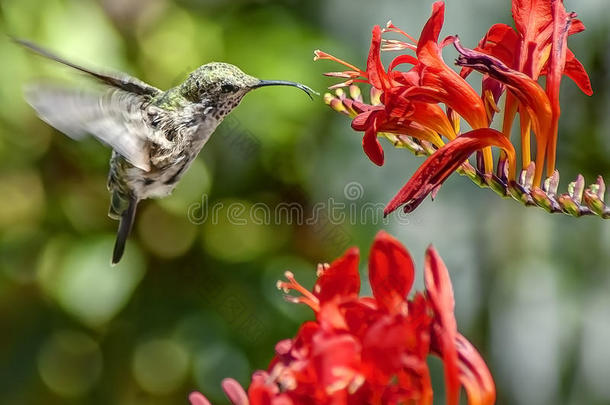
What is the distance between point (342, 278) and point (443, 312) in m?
0.15

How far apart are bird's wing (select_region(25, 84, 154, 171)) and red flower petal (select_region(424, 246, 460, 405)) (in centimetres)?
82

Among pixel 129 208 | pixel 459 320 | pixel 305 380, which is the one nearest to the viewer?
pixel 305 380

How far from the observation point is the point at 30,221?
304 cm

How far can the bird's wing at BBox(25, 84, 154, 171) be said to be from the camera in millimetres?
1573

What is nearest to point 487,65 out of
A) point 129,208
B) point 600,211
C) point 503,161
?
point 503,161

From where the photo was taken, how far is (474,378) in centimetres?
118

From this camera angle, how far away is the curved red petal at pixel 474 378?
3.86 feet

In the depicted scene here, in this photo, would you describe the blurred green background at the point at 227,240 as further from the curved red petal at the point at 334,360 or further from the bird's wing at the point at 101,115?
the curved red petal at the point at 334,360

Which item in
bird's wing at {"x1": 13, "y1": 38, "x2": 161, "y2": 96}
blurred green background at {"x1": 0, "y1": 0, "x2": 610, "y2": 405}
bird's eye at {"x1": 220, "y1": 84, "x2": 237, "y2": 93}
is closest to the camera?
bird's wing at {"x1": 13, "y1": 38, "x2": 161, "y2": 96}

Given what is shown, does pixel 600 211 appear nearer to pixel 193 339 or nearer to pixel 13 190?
pixel 193 339

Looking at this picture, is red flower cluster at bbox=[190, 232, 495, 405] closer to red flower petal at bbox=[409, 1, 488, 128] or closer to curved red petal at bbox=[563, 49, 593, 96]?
red flower petal at bbox=[409, 1, 488, 128]

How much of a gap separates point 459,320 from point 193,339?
1.02 metres

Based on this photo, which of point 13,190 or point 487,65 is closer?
point 487,65

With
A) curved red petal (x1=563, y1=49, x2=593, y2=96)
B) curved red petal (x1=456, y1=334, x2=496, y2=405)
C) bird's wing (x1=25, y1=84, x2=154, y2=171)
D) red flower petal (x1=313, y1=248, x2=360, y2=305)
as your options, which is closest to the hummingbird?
bird's wing (x1=25, y1=84, x2=154, y2=171)
